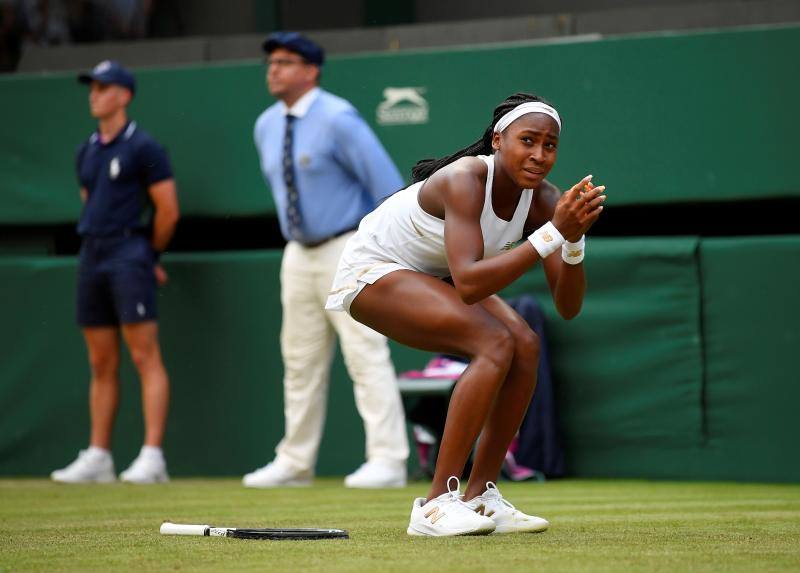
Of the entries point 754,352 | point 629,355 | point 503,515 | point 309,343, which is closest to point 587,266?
point 629,355

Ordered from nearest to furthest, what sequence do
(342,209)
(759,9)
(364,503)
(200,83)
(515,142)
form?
(515,142), (364,503), (342,209), (759,9), (200,83)

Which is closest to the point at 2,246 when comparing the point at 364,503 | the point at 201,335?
the point at 201,335

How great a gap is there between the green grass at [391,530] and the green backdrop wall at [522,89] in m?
1.86

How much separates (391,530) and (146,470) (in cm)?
337

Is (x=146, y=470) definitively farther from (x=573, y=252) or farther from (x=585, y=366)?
(x=573, y=252)

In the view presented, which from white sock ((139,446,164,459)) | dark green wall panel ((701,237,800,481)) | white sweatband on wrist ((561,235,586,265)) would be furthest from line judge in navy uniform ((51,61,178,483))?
white sweatband on wrist ((561,235,586,265))

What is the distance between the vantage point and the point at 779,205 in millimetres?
8297

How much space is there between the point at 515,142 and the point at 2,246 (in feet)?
18.9

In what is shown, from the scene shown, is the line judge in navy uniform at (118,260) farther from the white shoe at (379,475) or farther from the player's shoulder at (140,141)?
the white shoe at (379,475)

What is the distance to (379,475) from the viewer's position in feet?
24.9

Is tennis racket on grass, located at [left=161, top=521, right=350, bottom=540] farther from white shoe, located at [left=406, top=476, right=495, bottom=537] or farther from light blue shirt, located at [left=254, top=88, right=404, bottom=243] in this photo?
light blue shirt, located at [left=254, top=88, right=404, bottom=243]

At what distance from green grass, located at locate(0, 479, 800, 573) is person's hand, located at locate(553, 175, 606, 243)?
1.02 metres

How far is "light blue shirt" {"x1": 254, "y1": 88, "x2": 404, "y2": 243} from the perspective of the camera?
7.77 meters

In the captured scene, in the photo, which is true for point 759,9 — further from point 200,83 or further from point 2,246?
point 2,246
